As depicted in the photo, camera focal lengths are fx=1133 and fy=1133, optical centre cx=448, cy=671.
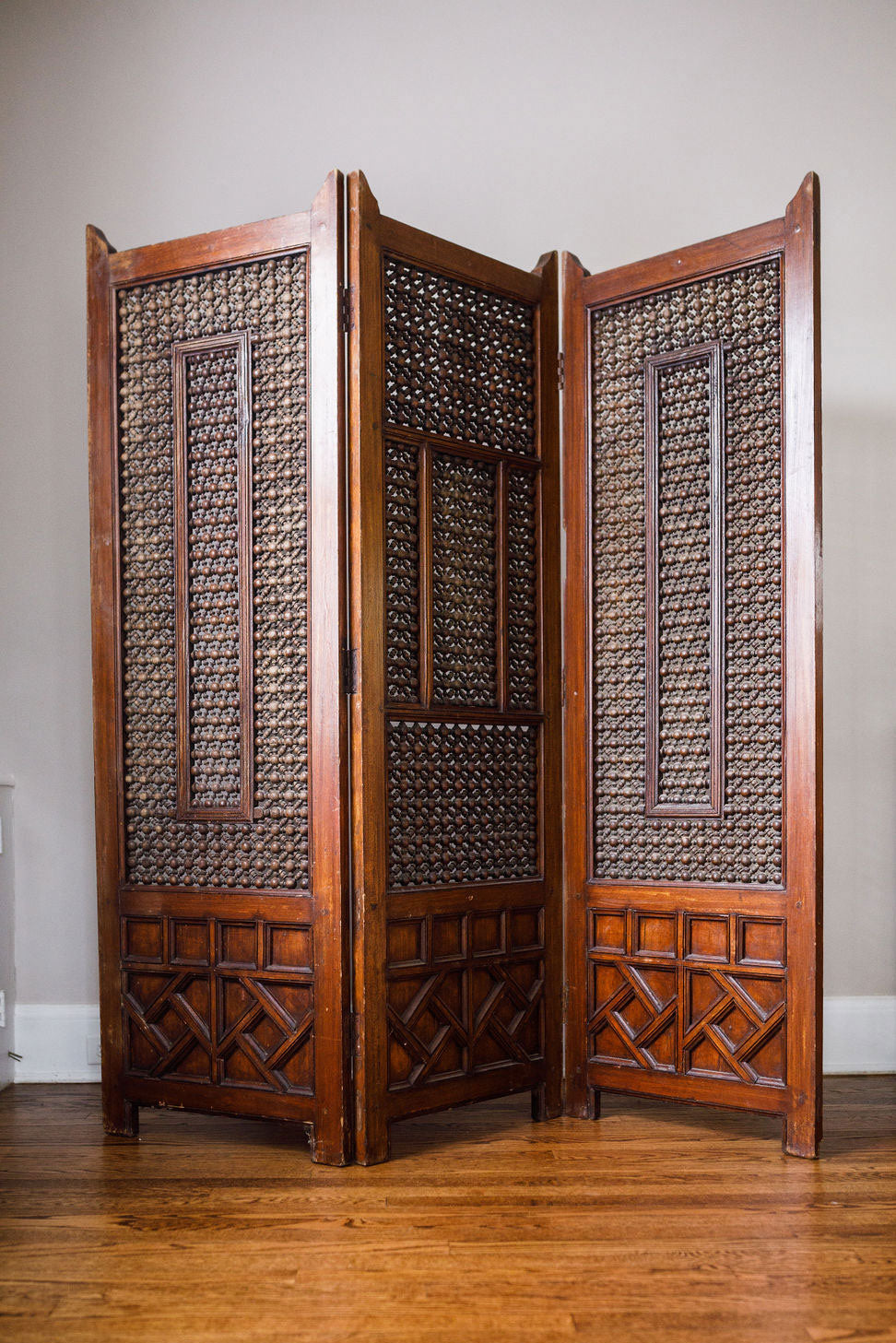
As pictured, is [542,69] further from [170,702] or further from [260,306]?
[170,702]

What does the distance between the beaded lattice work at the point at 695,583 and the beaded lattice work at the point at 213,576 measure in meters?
1.01

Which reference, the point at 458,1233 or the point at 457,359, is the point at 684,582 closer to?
the point at 457,359

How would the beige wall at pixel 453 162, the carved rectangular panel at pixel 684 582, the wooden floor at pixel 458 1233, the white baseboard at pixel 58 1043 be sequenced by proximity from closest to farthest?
the wooden floor at pixel 458 1233 → the carved rectangular panel at pixel 684 582 → the white baseboard at pixel 58 1043 → the beige wall at pixel 453 162

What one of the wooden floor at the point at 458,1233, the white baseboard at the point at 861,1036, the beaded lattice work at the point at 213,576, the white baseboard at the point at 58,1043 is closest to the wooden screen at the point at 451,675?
the wooden floor at the point at 458,1233

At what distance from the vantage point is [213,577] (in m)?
2.98

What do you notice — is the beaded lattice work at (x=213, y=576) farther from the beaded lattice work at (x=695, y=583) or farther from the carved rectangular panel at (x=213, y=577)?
the beaded lattice work at (x=695, y=583)

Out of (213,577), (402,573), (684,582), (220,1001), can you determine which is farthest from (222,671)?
(684,582)

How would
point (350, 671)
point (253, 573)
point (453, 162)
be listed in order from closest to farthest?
1. point (350, 671)
2. point (253, 573)
3. point (453, 162)

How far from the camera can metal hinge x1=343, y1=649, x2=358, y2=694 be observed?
281 cm

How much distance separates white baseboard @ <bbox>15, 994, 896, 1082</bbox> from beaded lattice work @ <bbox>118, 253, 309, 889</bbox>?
37.0 inches

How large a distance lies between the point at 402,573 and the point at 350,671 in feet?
0.98

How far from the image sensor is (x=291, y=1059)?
112 inches

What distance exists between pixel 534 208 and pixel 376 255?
3.90 feet

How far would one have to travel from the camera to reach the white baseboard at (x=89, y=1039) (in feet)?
12.0
